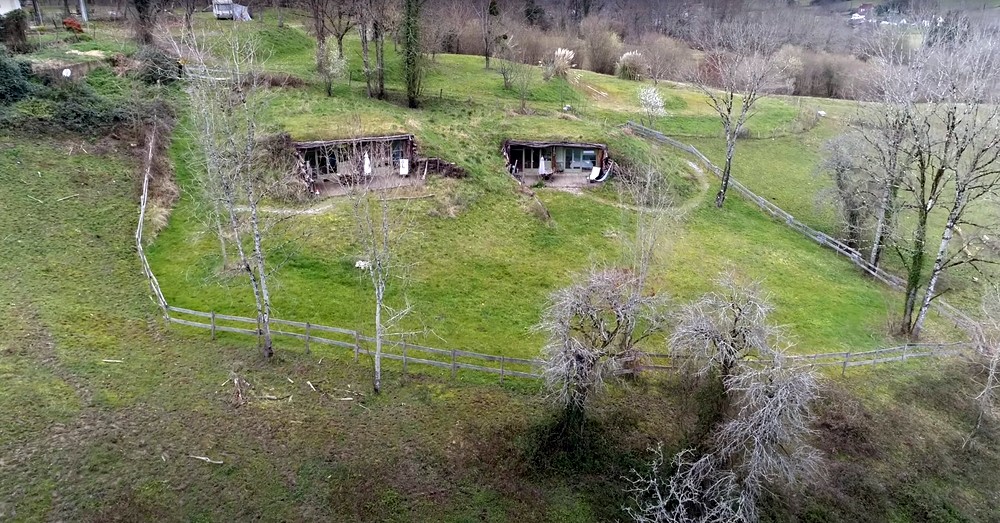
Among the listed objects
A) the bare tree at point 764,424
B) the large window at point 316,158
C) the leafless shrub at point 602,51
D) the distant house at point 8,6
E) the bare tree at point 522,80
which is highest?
the distant house at point 8,6

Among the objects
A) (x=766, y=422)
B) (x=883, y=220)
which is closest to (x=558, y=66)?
(x=883, y=220)

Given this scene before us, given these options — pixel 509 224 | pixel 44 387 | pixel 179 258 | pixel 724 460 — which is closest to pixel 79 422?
pixel 44 387

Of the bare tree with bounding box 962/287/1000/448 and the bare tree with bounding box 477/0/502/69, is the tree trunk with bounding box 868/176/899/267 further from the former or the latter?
the bare tree with bounding box 477/0/502/69

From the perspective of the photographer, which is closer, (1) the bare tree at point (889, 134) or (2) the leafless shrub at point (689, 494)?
(2) the leafless shrub at point (689, 494)

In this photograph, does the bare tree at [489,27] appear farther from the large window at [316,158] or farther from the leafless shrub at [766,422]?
the leafless shrub at [766,422]

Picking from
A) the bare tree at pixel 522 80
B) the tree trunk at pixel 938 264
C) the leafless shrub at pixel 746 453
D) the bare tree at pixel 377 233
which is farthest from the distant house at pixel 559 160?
the leafless shrub at pixel 746 453

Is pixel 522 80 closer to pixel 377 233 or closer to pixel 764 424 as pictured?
pixel 377 233

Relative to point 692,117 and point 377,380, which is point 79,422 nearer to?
point 377,380
